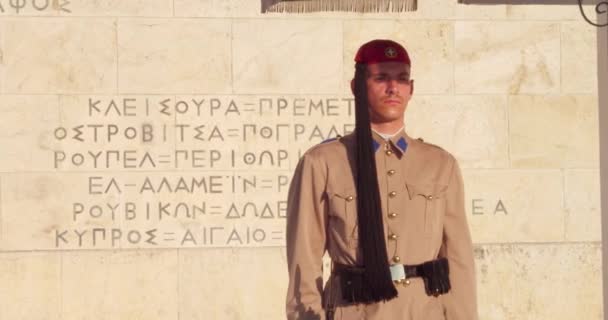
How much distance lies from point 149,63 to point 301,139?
1.41 metres

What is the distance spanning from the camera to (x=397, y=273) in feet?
20.1

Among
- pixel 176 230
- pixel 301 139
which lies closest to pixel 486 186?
pixel 301 139

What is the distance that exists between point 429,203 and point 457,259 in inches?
11.0

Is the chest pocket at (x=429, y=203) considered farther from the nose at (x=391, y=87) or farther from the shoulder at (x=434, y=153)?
the nose at (x=391, y=87)

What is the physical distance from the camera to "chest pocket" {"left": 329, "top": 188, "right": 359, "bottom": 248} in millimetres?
6133

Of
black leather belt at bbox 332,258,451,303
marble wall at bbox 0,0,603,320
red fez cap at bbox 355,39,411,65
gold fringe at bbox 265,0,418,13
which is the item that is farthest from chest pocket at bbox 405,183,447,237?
gold fringe at bbox 265,0,418,13

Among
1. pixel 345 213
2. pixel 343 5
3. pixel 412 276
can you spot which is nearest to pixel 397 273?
pixel 412 276

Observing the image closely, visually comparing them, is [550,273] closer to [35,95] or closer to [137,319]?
[137,319]

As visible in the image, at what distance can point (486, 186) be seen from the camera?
11.8 m

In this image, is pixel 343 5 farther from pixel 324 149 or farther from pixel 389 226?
pixel 389 226

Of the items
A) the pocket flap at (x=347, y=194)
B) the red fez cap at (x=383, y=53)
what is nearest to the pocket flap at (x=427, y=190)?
the pocket flap at (x=347, y=194)

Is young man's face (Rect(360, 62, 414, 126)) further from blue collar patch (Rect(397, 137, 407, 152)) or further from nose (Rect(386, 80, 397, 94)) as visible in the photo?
blue collar patch (Rect(397, 137, 407, 152))

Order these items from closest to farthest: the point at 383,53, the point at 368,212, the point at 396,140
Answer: the point at 368,212, the point at 383,53, the point at 396,140

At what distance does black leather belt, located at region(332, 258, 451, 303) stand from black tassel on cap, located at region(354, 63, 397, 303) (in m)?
0.03
